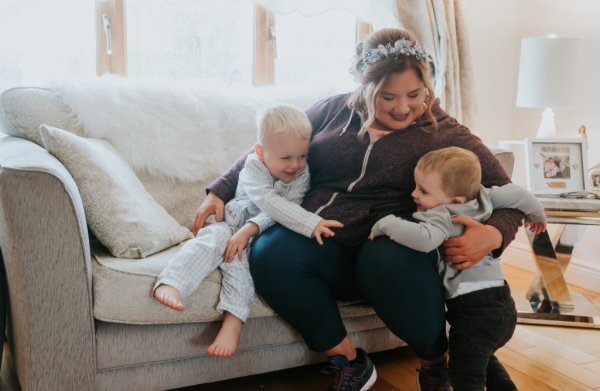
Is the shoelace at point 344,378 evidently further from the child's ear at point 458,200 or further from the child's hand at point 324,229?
the child's ear at point 458,200

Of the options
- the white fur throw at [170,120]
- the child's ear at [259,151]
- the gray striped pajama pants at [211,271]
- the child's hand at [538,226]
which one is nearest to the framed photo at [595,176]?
the child's hand at [538,226]

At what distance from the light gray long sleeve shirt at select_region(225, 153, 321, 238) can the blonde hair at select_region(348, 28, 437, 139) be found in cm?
26

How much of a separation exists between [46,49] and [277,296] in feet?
5.34

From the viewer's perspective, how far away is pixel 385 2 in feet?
9.63

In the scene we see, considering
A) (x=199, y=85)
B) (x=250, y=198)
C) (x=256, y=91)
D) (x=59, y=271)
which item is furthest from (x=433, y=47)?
(x=59, y=271)

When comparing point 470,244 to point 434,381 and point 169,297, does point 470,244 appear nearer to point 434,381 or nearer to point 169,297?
point 434,381

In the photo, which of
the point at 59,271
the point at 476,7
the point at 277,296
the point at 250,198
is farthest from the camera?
the point at 476,7

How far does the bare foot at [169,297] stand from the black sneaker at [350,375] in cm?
44

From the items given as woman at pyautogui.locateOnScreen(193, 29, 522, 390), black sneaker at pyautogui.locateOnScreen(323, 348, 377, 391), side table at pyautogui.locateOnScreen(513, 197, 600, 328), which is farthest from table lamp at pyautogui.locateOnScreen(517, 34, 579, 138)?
black sneaker at pyautogui.locateOnScreen(323, 348, 377, 391)

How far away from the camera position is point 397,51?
173 cm

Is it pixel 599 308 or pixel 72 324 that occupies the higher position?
pixel 72 324

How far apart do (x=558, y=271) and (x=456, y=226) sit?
1.10 m

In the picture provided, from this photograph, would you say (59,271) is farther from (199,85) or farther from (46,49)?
(46,49)

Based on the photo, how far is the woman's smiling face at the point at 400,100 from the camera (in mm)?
1735
